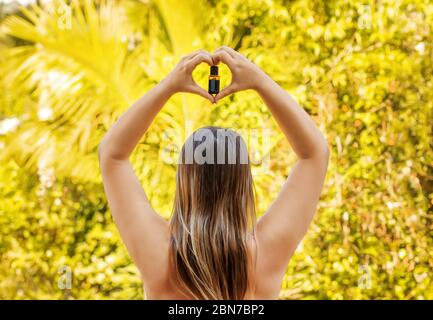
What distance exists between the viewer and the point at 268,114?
485cm

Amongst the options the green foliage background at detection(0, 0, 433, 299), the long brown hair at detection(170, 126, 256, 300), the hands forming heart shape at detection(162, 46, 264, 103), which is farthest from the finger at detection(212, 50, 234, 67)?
the green foliage background at detection(0, 0, 433, 299)

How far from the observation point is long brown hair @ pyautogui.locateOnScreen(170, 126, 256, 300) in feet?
4.01

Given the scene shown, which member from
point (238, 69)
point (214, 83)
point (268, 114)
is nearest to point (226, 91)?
point (238, 69)

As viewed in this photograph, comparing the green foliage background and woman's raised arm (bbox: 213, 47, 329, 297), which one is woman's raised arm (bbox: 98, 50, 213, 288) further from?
the green foliage background

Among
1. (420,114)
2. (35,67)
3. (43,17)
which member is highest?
(43,17)

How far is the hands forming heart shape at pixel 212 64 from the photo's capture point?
3.96 feet

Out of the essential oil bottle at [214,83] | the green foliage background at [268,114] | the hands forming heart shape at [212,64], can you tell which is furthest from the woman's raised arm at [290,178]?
the green foliage background at [268,114]

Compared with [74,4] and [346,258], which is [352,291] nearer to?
[346,258]

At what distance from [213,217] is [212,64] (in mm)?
269

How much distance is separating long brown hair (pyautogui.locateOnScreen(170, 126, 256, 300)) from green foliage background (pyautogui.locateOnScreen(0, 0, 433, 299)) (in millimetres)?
3396

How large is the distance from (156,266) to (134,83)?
12.0 feet

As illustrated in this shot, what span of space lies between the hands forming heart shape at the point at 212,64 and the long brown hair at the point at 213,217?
81 mm

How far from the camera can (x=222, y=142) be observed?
1253mm

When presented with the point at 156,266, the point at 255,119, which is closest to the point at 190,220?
the point at 156,266
